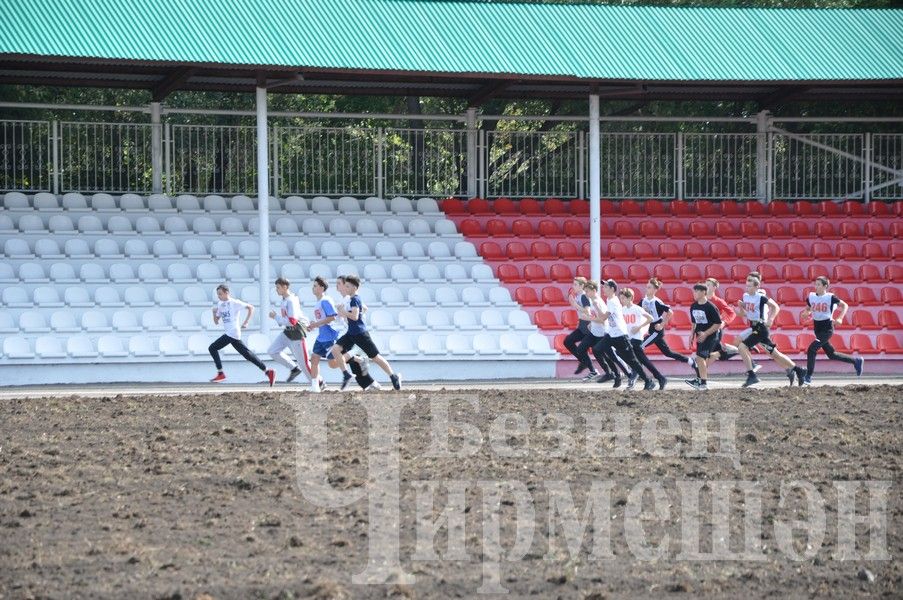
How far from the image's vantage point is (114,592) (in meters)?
8.12

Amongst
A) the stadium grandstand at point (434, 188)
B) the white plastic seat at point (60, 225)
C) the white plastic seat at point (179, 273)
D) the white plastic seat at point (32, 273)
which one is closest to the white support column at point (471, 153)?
the stadium grandstand at point (434, 188)

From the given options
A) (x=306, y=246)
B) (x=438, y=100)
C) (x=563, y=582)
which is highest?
(x=438, y=100)

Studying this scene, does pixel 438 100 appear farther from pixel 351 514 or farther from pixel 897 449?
pixel 351 514

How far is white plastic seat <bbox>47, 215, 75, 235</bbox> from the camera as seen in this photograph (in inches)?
946

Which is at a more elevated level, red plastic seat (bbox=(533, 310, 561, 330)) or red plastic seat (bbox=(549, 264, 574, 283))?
red plastic seat (bbox=(549, 264, 574, 283))

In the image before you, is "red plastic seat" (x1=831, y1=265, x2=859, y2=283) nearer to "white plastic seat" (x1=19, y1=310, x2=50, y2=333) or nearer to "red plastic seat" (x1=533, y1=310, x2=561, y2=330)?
"red plastic seat" (x1=533, y1=310, x2=561, y2=330)

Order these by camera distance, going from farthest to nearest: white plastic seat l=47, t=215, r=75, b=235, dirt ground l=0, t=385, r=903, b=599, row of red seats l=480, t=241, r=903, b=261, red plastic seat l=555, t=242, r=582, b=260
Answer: red plastic seat l=555, t=242, r=582, b=260 → row of red seats l=480, t=241, r=903, b=261 → white plastic seat l=47, t=215, r=75, b=235 → dirt ground l=0, t=385, r=903, b=599

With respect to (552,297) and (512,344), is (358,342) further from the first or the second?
(552,297)

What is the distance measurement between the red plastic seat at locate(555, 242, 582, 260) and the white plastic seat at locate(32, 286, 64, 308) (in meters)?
9.70

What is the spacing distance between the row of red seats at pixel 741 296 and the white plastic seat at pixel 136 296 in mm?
6687

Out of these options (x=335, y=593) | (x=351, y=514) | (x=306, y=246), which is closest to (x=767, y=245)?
(x=306, y=246)

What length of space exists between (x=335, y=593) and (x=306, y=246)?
16.9 metres

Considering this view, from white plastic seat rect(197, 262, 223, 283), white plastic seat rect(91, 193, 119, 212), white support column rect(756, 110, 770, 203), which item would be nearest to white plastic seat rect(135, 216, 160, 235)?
white plastic seat rect(91, 193, 119, 212)

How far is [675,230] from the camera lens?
27203 mm
